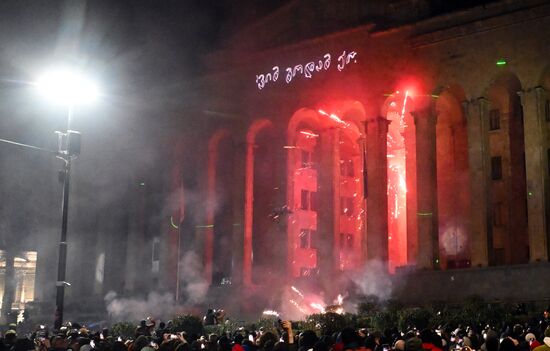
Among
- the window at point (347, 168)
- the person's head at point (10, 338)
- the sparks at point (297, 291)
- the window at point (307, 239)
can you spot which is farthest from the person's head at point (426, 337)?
the window at point (347, 168)

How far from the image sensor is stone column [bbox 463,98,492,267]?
3666cm

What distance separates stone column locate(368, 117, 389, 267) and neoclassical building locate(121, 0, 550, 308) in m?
0.07

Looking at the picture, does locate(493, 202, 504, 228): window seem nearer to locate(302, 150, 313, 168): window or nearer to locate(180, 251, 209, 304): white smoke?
locate(302, 150, 313, 168): window

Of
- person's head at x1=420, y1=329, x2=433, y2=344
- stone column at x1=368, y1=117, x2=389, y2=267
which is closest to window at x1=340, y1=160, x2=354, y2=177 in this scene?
stone column at x1=368, y1=117, x2=389, y2=267

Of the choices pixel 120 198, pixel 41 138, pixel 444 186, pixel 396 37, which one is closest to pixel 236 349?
pixel 396 37

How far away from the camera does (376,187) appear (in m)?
40.8

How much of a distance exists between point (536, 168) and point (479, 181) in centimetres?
301

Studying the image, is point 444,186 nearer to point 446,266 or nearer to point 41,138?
point 446,266

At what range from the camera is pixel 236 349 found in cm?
1239

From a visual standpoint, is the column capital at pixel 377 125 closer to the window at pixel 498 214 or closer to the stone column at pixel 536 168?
the stone column at pixel 536 168

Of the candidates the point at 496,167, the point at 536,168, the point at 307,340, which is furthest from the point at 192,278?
the point at 307,340

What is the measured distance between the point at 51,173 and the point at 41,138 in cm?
390

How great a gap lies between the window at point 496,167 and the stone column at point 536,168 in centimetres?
698

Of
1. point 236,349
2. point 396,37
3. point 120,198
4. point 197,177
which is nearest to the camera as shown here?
point 236,349
